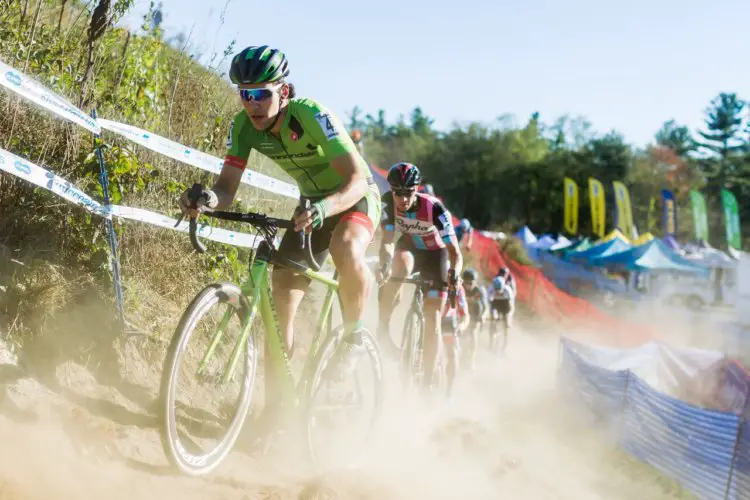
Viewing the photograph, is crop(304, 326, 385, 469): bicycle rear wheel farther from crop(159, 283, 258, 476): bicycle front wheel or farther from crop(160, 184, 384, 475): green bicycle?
crop(159, 283, 258, 476): bicycle front wheel

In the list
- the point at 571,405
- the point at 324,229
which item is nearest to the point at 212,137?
the point at 324,229

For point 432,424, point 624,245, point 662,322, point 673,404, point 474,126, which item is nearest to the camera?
point 432,424

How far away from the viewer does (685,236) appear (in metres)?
87.4

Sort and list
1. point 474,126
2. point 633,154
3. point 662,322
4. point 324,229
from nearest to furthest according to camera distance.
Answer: point 324,229 < point 662,322 < point 633,154 < point 474,126

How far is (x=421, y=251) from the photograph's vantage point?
754 centimetres

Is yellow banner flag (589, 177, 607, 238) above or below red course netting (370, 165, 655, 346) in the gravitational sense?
above

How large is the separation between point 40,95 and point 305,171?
1.89 meters

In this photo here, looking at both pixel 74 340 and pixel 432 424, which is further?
pixel 432 424

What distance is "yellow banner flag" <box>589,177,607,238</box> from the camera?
148ft

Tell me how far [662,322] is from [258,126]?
87.4 ft

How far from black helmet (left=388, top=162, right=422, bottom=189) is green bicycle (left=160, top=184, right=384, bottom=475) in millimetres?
2211

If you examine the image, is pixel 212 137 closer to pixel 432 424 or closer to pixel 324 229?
pixel 324 229

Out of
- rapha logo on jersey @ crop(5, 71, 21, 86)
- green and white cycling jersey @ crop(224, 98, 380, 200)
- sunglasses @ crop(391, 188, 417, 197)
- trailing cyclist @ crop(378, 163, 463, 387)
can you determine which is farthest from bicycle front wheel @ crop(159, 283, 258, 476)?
sunglasses @ crop(391, 188, 417, 197)

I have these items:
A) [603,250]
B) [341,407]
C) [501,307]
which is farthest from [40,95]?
[603,250]
